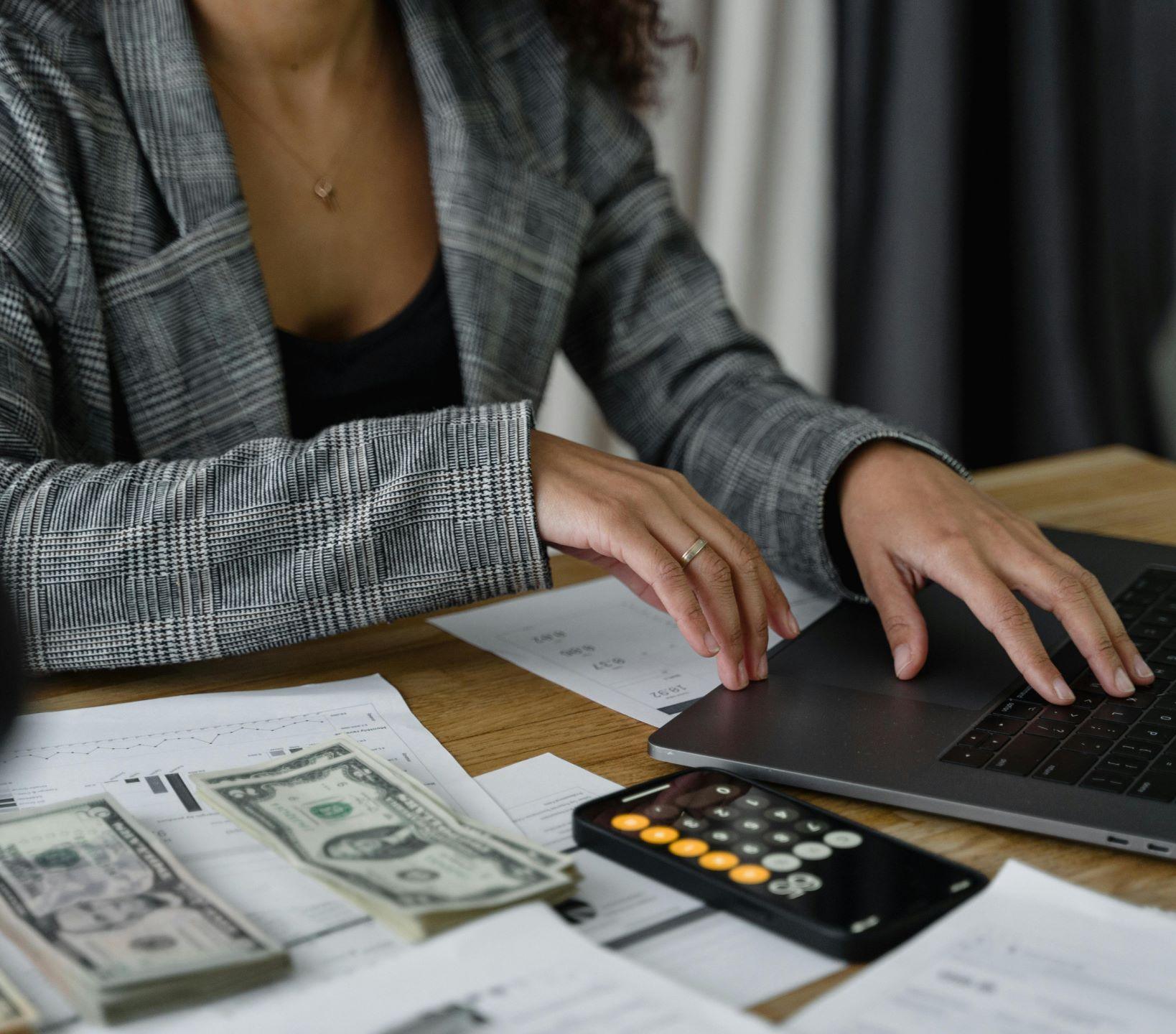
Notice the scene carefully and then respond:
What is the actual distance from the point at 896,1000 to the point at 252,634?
45cm

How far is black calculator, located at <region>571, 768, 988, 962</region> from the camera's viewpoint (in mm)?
471

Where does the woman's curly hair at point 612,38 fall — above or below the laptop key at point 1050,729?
above

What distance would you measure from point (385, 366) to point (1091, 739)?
66 cm

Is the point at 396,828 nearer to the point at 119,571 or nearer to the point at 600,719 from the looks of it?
the point at 600,719

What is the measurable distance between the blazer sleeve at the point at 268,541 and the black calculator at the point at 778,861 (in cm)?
23

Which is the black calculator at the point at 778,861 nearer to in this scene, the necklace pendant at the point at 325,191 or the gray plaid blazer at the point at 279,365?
the gray plaid blazer at the point at 279,365

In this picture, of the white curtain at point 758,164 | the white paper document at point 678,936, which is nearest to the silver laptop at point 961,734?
the white paper document at point 678,936

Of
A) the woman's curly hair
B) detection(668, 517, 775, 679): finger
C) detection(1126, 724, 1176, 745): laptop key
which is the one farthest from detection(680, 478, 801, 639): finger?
the woman's curly hair

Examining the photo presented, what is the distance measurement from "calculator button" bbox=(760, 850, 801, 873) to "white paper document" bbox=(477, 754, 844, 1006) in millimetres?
27

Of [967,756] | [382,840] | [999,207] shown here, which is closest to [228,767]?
[382,840]

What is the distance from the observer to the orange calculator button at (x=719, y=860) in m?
0.51

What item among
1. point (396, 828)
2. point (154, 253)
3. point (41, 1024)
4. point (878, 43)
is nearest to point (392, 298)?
point (154, 253)

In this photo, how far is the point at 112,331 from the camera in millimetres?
903

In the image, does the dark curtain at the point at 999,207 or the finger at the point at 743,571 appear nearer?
the finger at the point at 743,571
